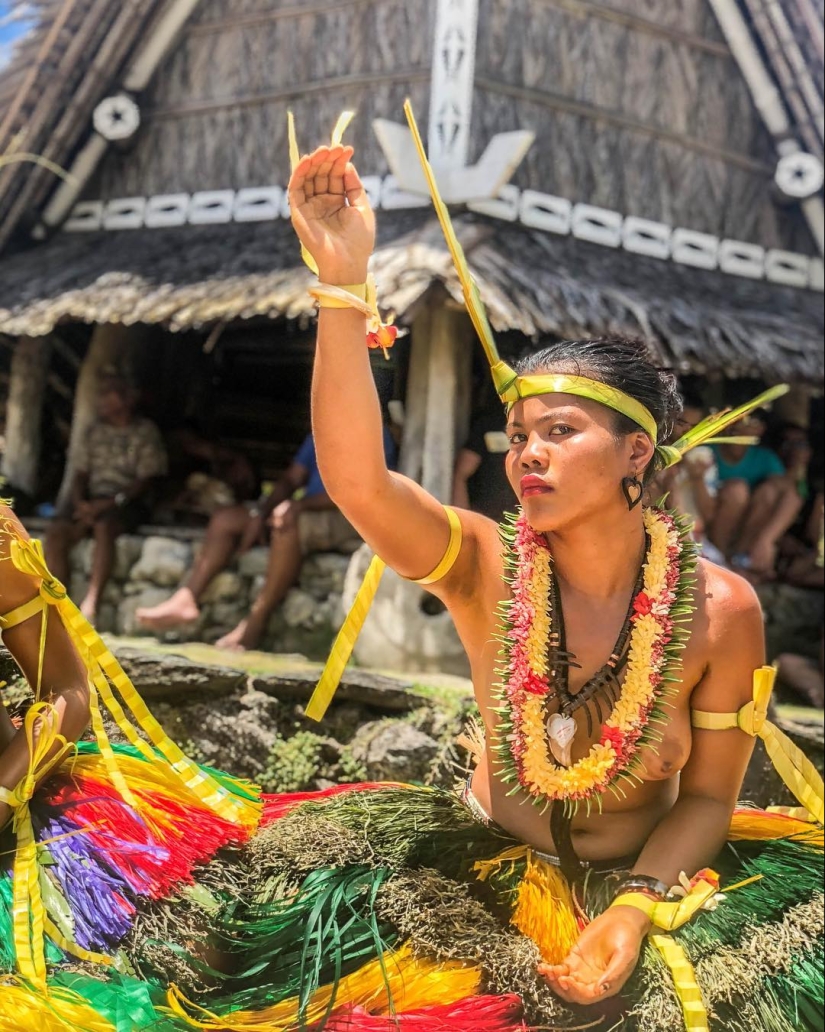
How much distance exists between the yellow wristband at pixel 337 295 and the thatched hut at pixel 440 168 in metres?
4.27

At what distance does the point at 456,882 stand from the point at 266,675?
298cm

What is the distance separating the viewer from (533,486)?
2.09 metres

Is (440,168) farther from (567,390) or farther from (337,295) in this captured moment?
(337,295)

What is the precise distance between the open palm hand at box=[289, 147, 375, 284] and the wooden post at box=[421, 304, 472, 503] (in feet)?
14.6

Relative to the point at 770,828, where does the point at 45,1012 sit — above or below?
below

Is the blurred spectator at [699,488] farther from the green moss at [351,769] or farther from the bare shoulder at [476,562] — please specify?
the bare shoulder at [476,562]

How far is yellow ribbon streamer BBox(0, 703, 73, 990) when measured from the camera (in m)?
2.00

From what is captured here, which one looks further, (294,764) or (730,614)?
(294,764)

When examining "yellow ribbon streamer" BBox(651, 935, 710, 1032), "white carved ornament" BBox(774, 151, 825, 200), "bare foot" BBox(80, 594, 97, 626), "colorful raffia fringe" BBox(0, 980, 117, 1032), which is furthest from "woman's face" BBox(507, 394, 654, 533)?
"white carved ornament" BBox(774, 151, 825, 200)

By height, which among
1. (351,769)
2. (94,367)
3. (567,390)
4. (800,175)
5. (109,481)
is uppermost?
(800,175)

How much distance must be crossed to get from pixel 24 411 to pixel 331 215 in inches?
277

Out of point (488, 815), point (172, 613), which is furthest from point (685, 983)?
point (172, 613)

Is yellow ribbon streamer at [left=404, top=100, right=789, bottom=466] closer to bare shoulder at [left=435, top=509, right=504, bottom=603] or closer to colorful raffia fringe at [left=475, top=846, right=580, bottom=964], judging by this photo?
bare shoulder at [left=435, top=509, right=504, bottom=603]

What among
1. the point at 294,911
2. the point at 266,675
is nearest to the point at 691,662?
the point at 294,911
